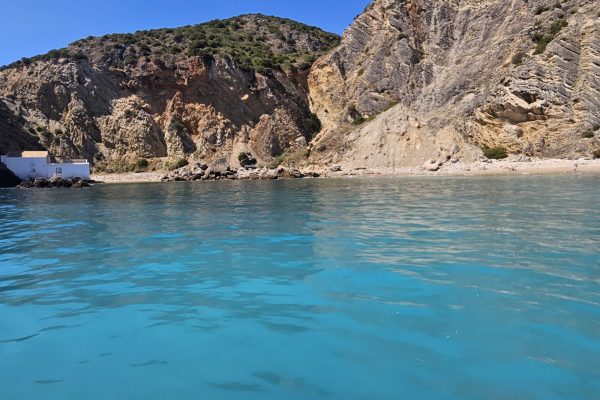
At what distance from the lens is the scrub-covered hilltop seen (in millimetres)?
63500

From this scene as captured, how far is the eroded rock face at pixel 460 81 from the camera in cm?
4238

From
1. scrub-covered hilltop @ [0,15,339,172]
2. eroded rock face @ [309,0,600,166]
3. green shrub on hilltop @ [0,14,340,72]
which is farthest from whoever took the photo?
green shrub on hilltop @ [0,14,340,72]

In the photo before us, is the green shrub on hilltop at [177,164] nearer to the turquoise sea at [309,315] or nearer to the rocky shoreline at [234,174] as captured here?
the rocky shoreline at [234,174]

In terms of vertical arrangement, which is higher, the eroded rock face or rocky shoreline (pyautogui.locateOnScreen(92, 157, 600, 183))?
the eroded rock face

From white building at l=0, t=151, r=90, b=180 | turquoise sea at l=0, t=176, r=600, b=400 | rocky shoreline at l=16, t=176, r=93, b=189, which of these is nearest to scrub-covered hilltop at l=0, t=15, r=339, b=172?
white building at l=0, t=151, r=90, b=180

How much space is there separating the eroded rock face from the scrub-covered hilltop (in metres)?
7.18

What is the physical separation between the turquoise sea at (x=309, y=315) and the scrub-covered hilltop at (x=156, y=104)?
53.8m

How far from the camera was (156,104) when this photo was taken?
6656 centimetres

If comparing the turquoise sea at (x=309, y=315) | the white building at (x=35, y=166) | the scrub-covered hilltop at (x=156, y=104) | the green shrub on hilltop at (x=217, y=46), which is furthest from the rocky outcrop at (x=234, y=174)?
the turquoise sea at (x=309, y=315)

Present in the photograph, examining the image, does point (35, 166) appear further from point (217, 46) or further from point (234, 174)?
point (217, 46)

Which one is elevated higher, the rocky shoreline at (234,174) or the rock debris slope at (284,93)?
the rock debris slope at (284,93)

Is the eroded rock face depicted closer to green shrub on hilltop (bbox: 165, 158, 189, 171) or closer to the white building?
green shrub on hilltop (bbox: 165, 158, 189, 171)

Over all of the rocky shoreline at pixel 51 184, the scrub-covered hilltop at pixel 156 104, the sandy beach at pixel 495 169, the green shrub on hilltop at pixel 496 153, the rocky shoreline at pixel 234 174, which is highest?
the scrub-covered hilltop at pixel 156 104

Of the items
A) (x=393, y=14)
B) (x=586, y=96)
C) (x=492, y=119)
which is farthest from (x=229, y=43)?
(x=586, y=96)
